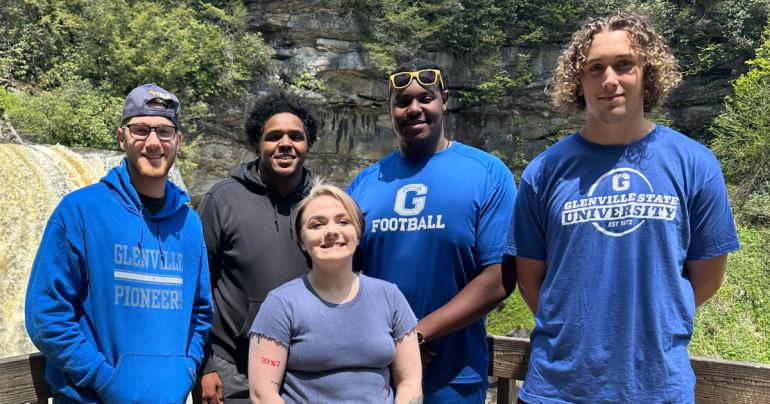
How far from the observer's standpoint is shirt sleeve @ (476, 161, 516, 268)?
251cm

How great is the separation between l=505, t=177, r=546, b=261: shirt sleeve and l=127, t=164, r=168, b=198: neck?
1.41 metres

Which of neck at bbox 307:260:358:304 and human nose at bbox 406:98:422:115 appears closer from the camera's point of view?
neck at bbox 307:260:358:304

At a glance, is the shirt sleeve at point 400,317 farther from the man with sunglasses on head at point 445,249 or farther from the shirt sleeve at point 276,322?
the shirt sleeve at point 276,322

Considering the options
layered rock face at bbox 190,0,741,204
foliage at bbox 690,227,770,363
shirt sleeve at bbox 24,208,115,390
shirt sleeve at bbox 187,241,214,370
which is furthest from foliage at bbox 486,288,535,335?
shirt sleeve at bbox 24,208,115,390

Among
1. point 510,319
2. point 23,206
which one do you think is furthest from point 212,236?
point 510,319

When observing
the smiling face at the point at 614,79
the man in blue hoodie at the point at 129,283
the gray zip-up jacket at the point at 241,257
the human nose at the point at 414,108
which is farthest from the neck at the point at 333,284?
the smiling face at the point at 614,79

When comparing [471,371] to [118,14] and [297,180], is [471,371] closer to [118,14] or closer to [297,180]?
[297,180]

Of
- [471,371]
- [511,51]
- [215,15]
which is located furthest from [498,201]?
[511,51]

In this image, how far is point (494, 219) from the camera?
100 inches

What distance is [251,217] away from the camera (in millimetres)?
2746

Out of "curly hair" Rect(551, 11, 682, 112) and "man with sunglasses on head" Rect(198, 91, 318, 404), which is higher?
"curly hair" Rect(551, 11, 682, 112)

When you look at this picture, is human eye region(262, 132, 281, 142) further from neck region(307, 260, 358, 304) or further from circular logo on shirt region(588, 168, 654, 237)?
circular logo on shirt region(588, 168, 654, 237)

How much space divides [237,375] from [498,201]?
1332mm

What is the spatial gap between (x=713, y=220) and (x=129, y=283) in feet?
6.73
